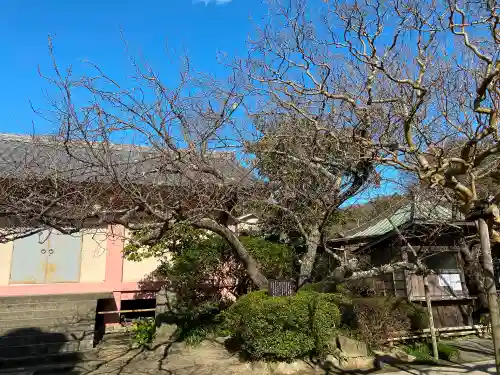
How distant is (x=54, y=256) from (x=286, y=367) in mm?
8179

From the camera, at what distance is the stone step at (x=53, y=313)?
1038cm

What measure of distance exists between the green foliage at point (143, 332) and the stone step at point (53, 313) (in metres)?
1.19

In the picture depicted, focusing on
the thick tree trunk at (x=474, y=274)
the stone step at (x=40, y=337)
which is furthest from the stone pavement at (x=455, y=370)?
the stone step at (x=40, y=337)

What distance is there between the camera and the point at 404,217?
1305 cm

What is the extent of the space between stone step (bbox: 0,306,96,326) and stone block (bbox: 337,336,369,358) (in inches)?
254

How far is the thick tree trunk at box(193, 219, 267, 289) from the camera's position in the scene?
24.9 feet

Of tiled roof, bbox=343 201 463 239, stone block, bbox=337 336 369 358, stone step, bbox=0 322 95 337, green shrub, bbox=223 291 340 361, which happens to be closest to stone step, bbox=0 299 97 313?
stone step, bbox=0 322 95 337

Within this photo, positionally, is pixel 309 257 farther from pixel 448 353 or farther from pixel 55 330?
pixel 55 330

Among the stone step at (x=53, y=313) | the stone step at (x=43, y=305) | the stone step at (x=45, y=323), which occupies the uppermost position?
the stone step at (x=43, y=305)

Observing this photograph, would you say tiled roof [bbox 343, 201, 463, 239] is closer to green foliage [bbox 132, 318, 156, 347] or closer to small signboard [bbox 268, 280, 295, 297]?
small signboard [bbox 268, 280, 295, 297]

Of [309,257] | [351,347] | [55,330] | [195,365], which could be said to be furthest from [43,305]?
[351,347]

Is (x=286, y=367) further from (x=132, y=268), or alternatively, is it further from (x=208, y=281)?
(x=132, y=268)

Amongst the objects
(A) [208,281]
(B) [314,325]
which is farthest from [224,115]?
(A) [208,281]

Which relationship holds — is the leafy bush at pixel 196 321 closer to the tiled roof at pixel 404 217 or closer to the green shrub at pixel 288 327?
the green shrub at pixel 288 327
